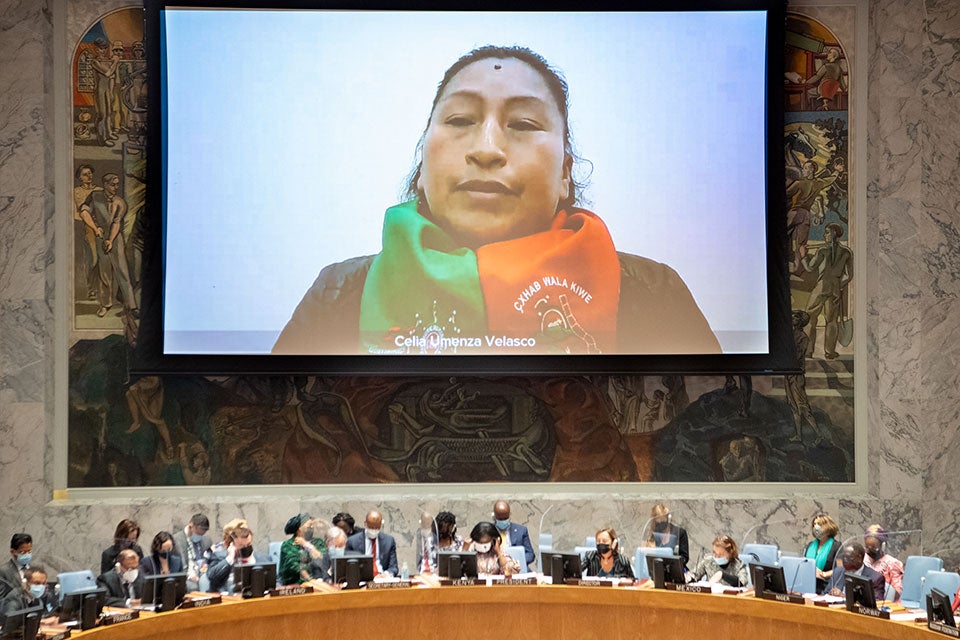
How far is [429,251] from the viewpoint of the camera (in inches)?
423

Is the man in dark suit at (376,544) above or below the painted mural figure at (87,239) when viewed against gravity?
below

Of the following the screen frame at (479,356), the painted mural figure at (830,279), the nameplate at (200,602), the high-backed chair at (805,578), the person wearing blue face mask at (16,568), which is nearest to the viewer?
the person wearing blue face mask at (16,568)

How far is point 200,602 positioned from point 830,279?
6.91m

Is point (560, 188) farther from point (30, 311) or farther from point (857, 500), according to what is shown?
point (30, 311)

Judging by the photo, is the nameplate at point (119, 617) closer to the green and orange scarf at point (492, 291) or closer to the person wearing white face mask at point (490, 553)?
the person wearing white face mask at point (490, 553)

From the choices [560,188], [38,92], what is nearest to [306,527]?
[560,188]

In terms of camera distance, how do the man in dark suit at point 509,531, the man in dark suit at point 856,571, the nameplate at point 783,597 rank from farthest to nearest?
the man in dark suit at point 509,531
the man in dark suit at point 856,571
the nameplate at point 783,597

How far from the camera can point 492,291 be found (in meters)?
10.7

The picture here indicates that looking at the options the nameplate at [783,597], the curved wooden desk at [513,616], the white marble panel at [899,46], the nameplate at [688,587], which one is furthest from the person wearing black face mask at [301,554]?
the white marble panel at [899,46]

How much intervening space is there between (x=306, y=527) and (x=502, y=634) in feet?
5.19

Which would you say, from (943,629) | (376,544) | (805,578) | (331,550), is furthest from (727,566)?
(331,550)

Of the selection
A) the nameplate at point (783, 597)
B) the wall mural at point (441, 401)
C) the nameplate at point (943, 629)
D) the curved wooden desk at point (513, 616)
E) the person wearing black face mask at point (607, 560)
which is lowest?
the curved wooden desk at point (513, 616)

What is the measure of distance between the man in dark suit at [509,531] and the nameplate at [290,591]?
2006mm

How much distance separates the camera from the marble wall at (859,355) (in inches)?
415
